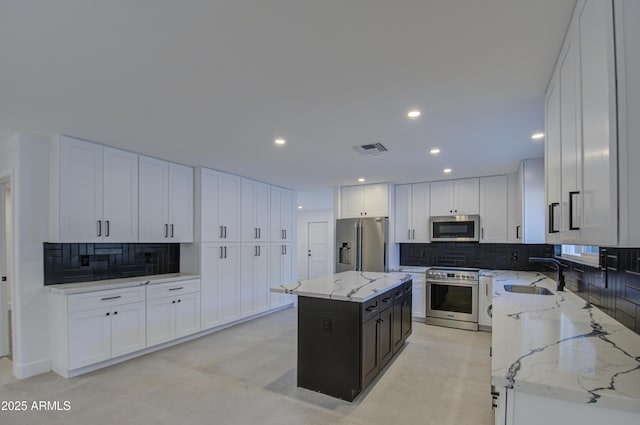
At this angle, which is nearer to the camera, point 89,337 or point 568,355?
point 568,355

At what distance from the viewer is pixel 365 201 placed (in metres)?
5.92

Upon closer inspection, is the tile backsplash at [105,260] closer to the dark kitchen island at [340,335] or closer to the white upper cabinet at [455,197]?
the dark kitchen island at [340,335]

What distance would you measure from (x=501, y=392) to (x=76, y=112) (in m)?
3.39

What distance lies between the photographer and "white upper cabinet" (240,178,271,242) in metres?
5.39

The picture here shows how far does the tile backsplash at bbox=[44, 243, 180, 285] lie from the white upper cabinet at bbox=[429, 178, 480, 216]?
4.29m

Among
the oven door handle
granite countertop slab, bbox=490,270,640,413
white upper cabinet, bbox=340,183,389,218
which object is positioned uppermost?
white upper cabinet, bbox=340,183,389,218

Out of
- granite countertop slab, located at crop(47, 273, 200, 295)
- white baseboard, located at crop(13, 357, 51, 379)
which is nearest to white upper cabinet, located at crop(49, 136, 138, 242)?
granite countertop slab, located at crop(47, 273, 200, 295)

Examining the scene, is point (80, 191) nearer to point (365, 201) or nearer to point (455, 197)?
point (365, 201)

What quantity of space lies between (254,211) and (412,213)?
2793mm

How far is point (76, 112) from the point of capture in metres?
2.64

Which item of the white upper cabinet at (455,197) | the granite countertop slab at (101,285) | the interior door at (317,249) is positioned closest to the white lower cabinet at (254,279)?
the granite countertop slab at (101,285)

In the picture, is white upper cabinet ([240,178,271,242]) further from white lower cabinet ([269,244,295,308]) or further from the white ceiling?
the white ceiling

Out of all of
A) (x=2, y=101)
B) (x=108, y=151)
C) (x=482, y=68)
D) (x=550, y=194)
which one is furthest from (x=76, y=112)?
(x=550, y=194)

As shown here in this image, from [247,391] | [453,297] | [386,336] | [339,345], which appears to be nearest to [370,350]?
[339,345]
